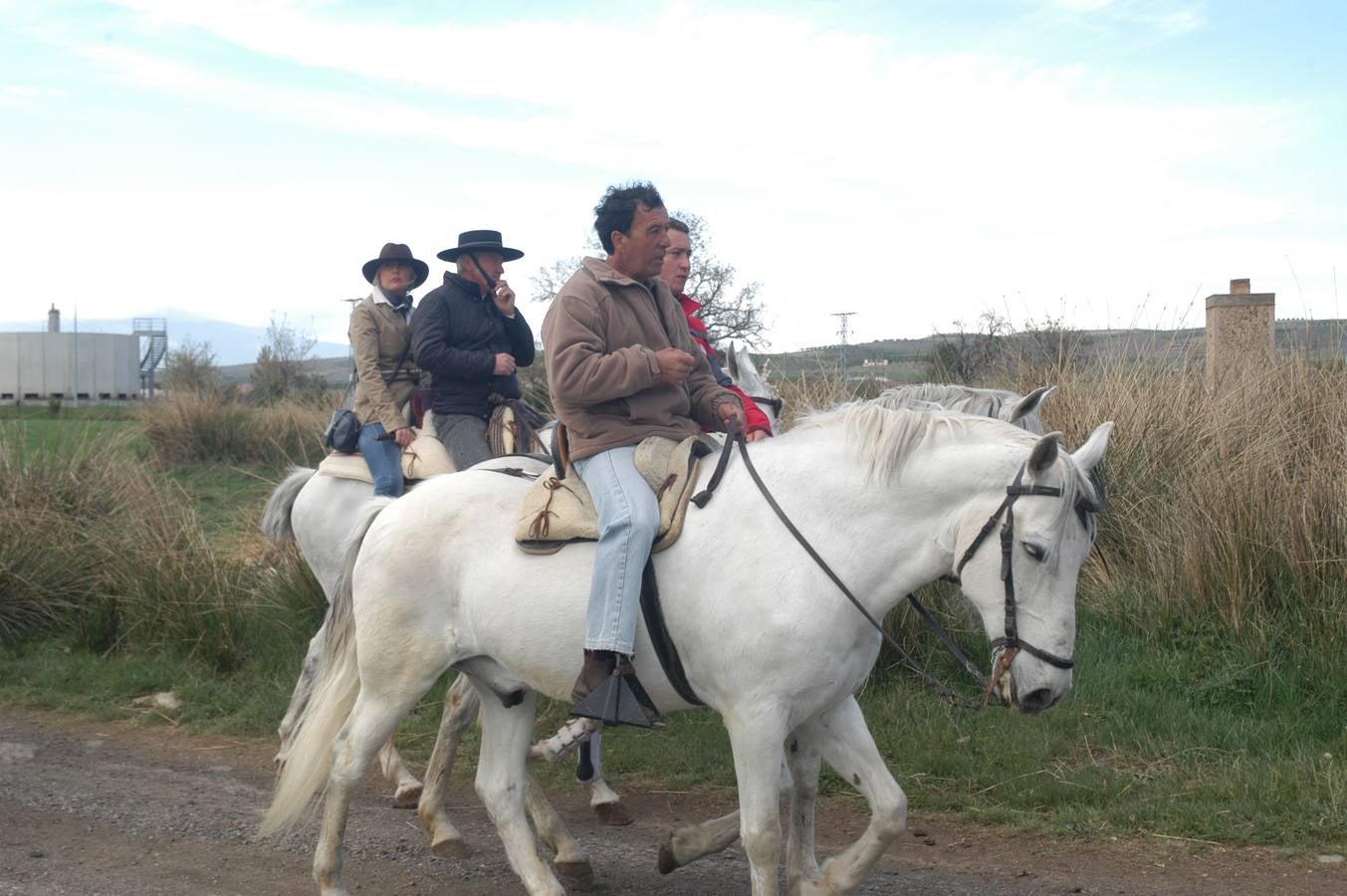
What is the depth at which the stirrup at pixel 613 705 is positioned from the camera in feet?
14.0

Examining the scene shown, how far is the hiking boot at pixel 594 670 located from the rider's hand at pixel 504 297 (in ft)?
9.96

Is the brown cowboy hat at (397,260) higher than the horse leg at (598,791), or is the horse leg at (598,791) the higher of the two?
the brown cowboy hat at (397,260)

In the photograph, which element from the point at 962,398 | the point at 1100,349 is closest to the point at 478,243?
the point at 962,398

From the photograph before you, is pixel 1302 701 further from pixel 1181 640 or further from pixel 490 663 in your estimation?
pixel 490 663

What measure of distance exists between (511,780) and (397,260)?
3.60 m

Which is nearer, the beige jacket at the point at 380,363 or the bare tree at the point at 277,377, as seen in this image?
the beige jacket at the point at 380,363

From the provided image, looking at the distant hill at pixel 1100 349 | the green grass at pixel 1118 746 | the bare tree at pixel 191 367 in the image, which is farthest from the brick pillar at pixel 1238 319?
the bare tree at pixel 191 367

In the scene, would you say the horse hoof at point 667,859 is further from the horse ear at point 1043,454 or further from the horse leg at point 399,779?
the horse ear at point 1043,454

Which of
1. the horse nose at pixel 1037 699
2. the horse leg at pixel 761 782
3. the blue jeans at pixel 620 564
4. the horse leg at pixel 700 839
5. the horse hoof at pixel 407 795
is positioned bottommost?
the horse hoof at pixel 407 795

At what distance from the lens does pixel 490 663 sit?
495cm

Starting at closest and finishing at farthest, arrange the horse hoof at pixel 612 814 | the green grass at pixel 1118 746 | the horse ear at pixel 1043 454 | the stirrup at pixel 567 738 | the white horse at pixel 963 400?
1. the horse ear at pixel 1043 454
2. the white horse at pixel 963 400
3. the green grass at pixel 1118 746
4. the stirrup at pixel 567 738
5. the horse hoof at pixel 612 814

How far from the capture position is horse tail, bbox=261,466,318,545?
25.0 ft

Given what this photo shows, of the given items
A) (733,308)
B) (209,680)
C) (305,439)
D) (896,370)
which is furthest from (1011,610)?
(733,308)

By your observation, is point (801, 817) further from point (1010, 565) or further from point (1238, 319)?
point (1238, 319)
